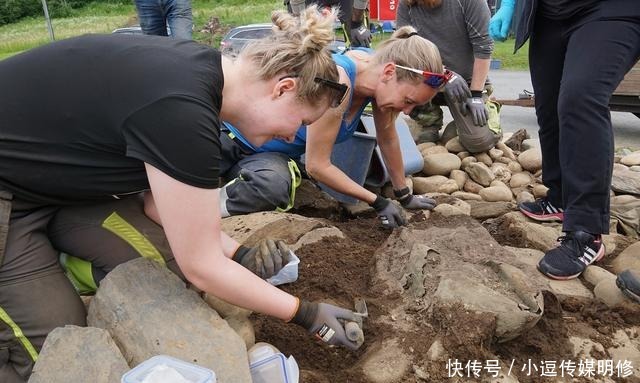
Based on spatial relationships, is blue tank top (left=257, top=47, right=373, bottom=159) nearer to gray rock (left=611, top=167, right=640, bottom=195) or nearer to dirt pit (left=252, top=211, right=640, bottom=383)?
dirt pit (left=252, top=211, right=640, bottom=383)

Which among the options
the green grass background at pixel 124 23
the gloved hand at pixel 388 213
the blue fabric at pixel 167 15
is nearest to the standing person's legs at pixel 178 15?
the blue fabric at pixel 167 15

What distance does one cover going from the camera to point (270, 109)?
5.25ft

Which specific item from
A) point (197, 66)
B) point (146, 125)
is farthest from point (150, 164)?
point (197, 66)

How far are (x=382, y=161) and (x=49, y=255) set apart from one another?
77.7 inches

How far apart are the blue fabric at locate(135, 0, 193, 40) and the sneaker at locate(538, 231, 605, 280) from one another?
3.28m

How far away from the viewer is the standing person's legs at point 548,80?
243cm

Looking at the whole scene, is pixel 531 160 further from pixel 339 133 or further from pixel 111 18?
pixel 111 18

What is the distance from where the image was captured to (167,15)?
14.7 feet

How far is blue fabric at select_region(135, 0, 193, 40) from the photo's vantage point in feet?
14.4

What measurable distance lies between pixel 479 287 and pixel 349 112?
1.18 meters

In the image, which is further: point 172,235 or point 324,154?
point 324,154

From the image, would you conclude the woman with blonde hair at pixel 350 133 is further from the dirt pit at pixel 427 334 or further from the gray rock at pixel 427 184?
the dirt pit at pixel 427 334

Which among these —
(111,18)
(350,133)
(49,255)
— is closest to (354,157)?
(350,133)

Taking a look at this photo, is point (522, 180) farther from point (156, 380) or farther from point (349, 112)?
point (156, 380)
